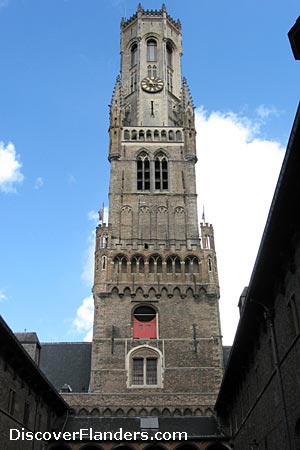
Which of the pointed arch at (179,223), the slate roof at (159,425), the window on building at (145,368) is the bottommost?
the slate roof at (159,425)

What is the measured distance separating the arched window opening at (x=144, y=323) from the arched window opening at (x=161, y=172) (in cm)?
1177

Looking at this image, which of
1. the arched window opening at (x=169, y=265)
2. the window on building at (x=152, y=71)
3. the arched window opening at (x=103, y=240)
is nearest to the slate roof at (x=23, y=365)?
the arched window opening at (x=169, y=265)

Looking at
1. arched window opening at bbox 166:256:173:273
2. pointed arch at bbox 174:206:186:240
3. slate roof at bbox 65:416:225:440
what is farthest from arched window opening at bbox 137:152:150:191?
slate roof at bbox 65:416:225:440

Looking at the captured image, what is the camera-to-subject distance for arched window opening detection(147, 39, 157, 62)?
56812 millimetres

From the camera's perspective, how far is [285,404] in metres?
16.9

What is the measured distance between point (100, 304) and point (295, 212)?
27487 millimetres

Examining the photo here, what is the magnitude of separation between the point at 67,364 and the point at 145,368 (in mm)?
7806

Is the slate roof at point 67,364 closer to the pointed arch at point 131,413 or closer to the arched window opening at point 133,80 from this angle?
the pointed arch at point 131,413

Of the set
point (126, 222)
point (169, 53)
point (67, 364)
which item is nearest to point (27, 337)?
point (67, 364)

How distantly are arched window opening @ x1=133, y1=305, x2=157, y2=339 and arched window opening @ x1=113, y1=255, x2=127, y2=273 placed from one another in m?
3.30

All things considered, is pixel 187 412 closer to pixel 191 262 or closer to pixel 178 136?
pixel 191 262

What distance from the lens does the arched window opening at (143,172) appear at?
154 feet

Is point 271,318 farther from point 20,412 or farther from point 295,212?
point 20,412

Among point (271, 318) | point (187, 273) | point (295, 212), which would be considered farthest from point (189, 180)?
point (295, 212)
